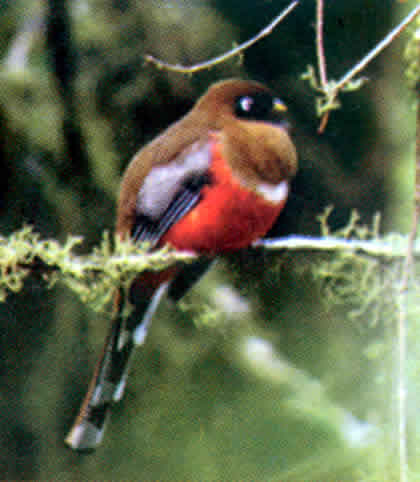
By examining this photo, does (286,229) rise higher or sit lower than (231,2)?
lower

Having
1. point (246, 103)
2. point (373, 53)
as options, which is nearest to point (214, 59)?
point (246, 103)

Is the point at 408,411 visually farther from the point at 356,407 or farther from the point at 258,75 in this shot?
the point at 258,75

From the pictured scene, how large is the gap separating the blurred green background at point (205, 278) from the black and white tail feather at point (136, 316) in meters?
0.03

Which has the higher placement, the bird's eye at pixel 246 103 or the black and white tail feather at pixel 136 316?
the bird's eye at pixel 246 103

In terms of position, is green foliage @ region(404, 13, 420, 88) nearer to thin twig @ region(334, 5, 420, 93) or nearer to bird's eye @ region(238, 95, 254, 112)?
thin twig @ region(334, 5, 420, 93)

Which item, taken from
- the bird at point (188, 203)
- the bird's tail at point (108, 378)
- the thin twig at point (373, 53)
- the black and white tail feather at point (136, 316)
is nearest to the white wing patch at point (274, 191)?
the bird at point (188, 203)

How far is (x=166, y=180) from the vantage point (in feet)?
4.37

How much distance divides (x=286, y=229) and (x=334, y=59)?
40 centimetres

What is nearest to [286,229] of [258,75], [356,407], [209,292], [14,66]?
[209,292]

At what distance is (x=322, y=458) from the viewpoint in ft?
4.71

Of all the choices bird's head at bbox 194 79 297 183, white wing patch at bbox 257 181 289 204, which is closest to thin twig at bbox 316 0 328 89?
bird's head at bbox 194 79 297 183

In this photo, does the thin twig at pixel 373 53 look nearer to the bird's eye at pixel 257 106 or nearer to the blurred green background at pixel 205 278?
the blurred green background at pixel 205 278

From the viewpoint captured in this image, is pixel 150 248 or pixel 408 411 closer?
pixel 150 248

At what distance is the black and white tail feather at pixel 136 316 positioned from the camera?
132 cm
